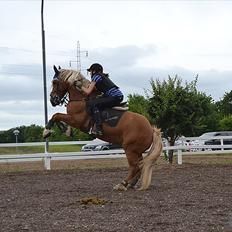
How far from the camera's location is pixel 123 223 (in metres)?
7.50

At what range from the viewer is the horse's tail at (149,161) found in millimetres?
11430

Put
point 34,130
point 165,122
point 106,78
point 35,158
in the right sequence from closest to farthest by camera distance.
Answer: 1. point 106,78
2. point 35,158
3. point 165,122
4. point 34,130

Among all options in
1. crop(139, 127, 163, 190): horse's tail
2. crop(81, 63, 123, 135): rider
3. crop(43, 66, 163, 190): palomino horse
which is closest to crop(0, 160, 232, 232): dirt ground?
crop(139, 127, 163, 190): horse's tail

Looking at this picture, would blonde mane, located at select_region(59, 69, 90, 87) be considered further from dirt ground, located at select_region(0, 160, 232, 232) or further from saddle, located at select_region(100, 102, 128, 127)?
dirt ground, located at select_region(0, 160, 232, 232)

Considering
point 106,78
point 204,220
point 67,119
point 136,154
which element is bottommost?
point 204,220

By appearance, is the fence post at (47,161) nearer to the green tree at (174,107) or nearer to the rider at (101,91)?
the green tree at (174,107)

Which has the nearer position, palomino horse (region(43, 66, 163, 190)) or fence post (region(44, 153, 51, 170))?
palomino horse (region(43, 66, 163, 190))

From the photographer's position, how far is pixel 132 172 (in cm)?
1182

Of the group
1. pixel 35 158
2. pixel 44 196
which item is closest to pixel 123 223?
pixel 44 196

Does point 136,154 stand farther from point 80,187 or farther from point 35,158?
point 35,158

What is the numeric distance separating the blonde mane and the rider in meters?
0.21

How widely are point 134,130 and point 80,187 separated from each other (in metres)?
2.06

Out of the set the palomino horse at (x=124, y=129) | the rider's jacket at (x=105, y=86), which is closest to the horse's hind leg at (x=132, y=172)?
the palomino horse at (x=124, y=129)

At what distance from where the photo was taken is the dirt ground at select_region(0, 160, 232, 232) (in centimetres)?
735
